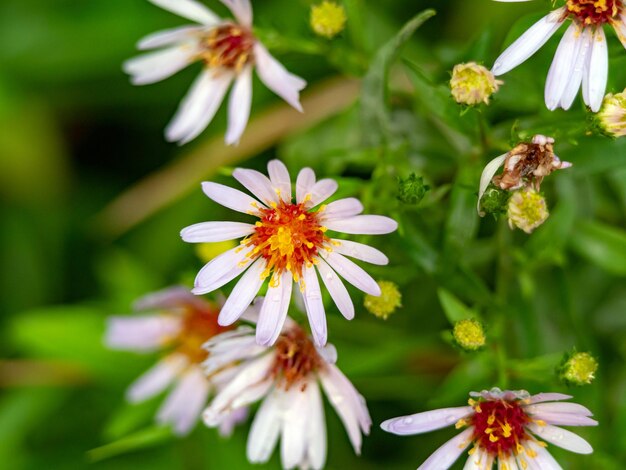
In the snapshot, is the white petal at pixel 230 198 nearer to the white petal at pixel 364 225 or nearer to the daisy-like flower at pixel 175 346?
the white petal at pixel 364 225

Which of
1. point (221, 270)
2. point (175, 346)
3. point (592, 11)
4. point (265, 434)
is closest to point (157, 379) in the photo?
point (175, 346)

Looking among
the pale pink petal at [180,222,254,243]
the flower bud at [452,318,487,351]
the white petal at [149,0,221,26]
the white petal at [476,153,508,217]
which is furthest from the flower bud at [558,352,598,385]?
the white petal at [149,0,221,26]

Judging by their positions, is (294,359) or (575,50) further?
(294,359)

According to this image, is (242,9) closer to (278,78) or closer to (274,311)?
(278,78)

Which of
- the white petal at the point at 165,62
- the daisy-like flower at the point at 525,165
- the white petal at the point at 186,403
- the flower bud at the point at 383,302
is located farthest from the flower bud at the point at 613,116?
the white petal at the point at 186,403

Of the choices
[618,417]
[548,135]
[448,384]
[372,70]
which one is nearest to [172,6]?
[372,70]
